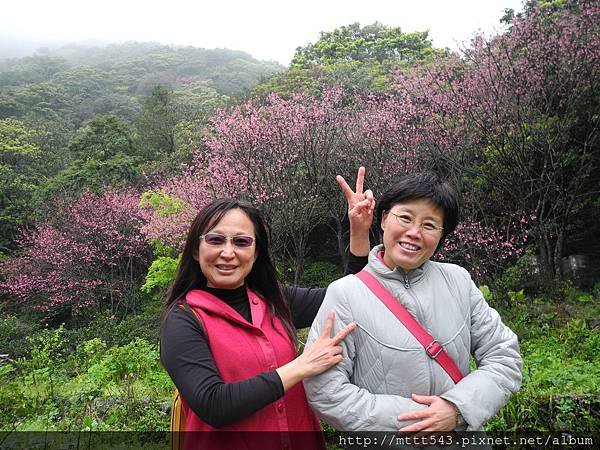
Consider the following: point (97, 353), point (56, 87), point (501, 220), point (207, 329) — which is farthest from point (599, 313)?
point (56, 87)

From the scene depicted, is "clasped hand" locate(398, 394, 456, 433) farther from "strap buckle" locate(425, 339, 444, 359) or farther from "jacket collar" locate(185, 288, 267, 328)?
"jacket collar" locate(185, 288, 267, 328)

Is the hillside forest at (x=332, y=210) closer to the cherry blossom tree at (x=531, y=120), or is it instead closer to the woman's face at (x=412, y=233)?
the cherry blossom tree at (x=531, y=120)

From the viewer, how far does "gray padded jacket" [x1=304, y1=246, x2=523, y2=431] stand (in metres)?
1.24

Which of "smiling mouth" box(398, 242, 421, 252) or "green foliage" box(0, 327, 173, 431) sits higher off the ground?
"smiling mouth" box(398, 242, 421, 252)

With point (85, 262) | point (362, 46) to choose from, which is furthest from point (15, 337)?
point (362, 46)

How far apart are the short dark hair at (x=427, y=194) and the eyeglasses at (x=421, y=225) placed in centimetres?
6

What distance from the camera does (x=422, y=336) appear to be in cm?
129

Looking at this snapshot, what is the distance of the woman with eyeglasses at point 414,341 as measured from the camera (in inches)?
48.9

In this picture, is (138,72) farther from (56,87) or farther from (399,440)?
(399,440)

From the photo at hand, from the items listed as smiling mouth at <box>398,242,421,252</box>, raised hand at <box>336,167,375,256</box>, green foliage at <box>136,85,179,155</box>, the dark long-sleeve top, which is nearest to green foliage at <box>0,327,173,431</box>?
the dark long-sleeve top

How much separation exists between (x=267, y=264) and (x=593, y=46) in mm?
8486

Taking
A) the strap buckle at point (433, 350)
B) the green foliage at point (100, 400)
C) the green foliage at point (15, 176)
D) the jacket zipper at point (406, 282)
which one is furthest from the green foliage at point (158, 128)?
the strap buckle at point (433, 350)

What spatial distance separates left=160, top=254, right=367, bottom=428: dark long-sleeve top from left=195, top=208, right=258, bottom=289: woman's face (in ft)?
0.55

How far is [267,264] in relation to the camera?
161 cm
